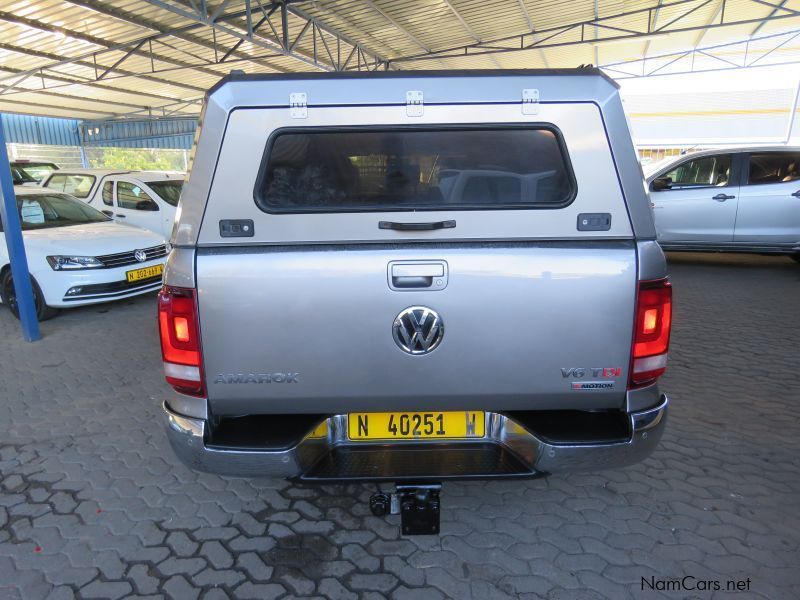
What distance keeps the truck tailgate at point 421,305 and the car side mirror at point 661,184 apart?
7645mm

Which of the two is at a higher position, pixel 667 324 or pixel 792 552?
pixel 667 324

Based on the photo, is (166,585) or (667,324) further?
(166,585)

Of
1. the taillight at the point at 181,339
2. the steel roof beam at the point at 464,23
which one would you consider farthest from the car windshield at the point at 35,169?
the taillight at the point at 181,339

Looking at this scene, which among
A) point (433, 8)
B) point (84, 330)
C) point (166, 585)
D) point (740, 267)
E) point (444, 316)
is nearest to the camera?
point (444, 316)

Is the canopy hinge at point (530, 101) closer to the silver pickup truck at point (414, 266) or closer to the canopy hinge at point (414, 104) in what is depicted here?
the silver pickup truck at point (414, 266)

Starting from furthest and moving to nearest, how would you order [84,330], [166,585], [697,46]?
→ [697,46], [84,330], [166,585]

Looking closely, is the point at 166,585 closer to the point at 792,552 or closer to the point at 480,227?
the point at 480,227

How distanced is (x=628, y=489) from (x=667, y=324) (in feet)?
4.01

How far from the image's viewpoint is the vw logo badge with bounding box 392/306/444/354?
1958 millimetres

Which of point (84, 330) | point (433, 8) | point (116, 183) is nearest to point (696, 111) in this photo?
point (433, 8)

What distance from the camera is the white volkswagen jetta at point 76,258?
5.83 metres

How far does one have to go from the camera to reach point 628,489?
Result: 2.87 m

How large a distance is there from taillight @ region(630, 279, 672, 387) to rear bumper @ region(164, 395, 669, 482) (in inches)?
6.8

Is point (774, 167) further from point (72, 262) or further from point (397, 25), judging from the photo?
point (72, 262)
